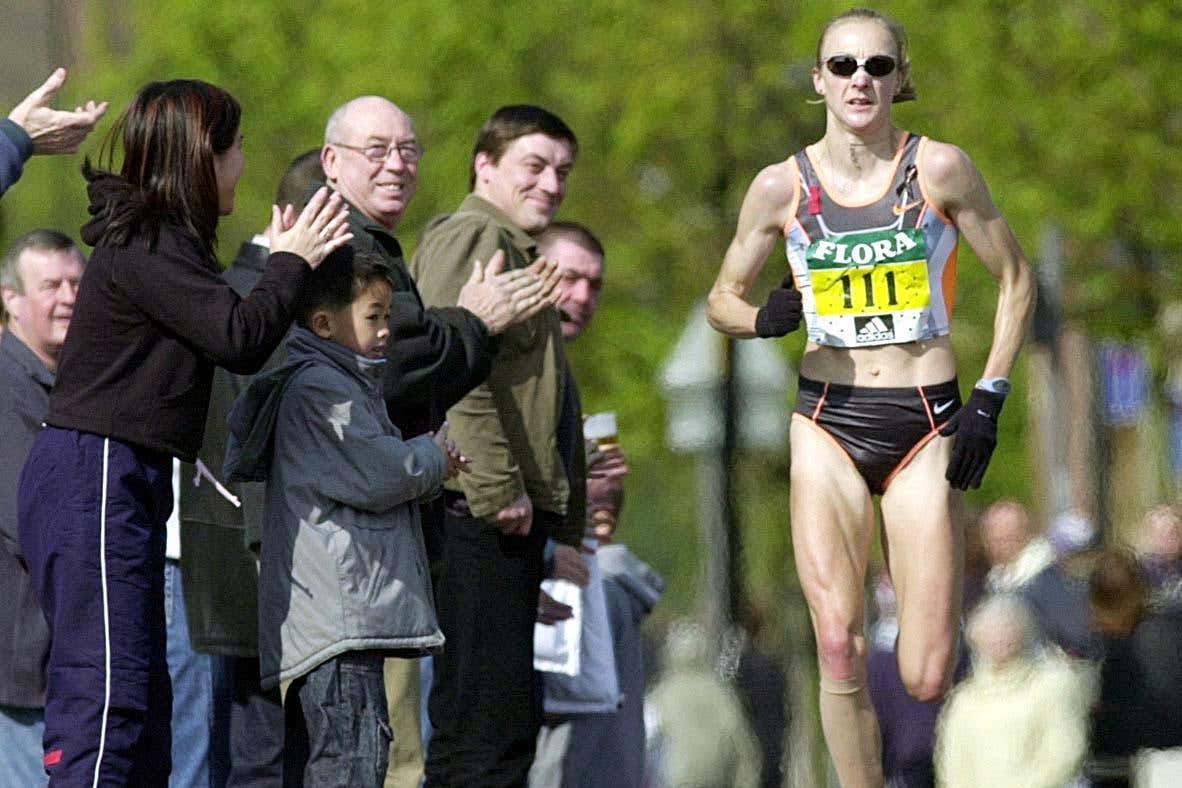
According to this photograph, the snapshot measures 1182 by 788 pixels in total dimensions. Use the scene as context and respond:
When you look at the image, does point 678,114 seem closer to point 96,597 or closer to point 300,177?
point 300,177

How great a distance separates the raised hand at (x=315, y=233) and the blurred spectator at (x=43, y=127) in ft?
2.07

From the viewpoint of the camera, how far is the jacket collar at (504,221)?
900 cm

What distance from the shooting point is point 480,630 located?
8609 millimetres

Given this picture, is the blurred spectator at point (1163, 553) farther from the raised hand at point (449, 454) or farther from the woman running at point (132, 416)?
the woman running at point (132, 416)

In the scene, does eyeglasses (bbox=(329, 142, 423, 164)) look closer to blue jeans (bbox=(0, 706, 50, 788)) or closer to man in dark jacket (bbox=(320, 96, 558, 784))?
man in dark jacket (bbox=(320, 96, 558, 784))

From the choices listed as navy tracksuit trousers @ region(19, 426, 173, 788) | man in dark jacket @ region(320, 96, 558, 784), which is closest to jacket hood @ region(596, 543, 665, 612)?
man in dark jacket @ region(320, 96, 558, 784)

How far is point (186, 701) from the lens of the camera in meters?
8.77

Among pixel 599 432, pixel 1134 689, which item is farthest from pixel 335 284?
pixel 1134 689

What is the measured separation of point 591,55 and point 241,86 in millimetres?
3469

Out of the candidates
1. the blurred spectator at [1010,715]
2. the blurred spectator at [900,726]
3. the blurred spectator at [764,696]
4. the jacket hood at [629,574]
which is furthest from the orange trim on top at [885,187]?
the blurred spectator at [764,696]

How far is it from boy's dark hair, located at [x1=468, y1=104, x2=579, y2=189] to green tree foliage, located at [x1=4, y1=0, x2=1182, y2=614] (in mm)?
7454

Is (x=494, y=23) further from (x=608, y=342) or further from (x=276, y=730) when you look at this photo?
(x=276, y=730)

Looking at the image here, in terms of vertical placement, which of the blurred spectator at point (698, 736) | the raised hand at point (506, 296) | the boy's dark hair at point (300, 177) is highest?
the boy's dark hair at point (300, 177)

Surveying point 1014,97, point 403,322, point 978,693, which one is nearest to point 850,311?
point 403,322
